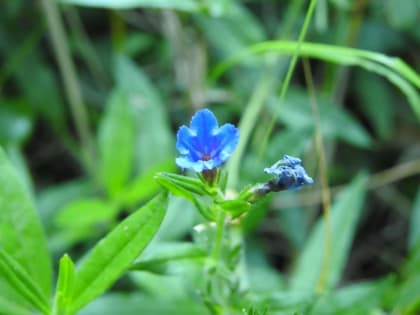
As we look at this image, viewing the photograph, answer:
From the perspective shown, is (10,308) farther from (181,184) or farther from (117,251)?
(181,184)

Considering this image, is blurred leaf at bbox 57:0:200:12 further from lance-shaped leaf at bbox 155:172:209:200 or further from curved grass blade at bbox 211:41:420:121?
lance-shaped leaf at bbox 155:172:209:200

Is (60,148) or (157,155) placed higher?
(60,148)

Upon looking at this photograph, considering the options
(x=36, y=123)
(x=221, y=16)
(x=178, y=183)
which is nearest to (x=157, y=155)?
(x=221, y=16)

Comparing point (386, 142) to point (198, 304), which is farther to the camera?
point (386, 142)

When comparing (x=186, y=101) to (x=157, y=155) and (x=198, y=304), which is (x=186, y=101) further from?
(x=198, y=304)

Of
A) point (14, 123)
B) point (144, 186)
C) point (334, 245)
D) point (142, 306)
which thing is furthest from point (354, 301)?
point (14, 123)

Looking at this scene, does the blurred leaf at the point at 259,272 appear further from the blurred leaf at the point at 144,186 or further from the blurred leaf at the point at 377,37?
the blurred leaf at the point at 377,37
